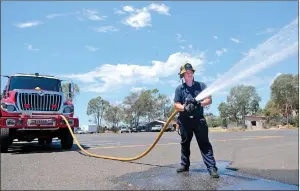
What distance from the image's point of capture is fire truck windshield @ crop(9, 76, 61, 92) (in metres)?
11.2

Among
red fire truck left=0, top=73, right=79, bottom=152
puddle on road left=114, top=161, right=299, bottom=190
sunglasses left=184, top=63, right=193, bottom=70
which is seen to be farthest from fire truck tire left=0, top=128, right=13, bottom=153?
sunglasses left=184, top=63, right=193, bottom=70

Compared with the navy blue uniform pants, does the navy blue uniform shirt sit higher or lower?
higher

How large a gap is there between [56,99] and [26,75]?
1.47 metres

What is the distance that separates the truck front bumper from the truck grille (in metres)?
0.44

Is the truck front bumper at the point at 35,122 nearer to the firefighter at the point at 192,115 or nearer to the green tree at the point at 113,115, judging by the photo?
the firefighter at the point at 192,115

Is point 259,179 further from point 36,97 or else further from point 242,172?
point 36,97

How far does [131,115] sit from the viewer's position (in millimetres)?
88812

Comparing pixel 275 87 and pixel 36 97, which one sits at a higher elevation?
pixel 275 87

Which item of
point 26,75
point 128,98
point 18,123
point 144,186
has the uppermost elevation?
point 128,98

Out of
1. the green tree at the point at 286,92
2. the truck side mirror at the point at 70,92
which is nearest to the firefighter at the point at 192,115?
the truck side mirror at the point at 70,92

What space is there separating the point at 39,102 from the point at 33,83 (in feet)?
3.22

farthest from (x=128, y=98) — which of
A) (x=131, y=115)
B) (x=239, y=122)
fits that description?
(x=239, y=122)

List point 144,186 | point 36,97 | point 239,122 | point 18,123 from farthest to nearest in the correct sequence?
1. point 239,122
2. point 36,97
3. point 18,123
4. point 144,186

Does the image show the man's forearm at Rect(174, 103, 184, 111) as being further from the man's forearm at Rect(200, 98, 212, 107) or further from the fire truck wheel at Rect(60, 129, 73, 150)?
the fire truck wheel at Rect(60, 129, 73, 150)
